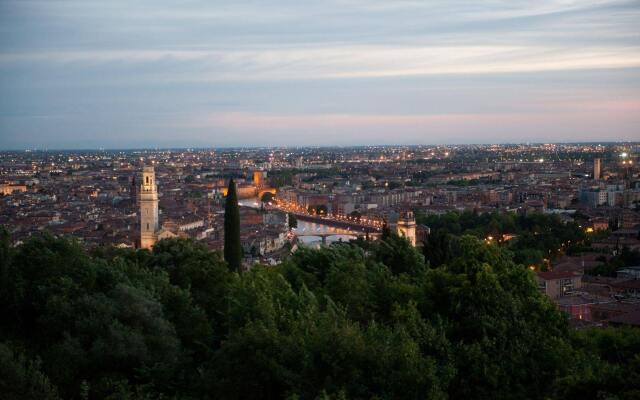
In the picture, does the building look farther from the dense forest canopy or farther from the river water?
the river water

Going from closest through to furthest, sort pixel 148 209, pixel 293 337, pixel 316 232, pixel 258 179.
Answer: pixel 293 337 < pixel 148 209 < pixel 316 232 < pixel 258 179

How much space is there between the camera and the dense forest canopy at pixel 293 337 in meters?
7.18

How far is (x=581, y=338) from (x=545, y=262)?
1673 cm

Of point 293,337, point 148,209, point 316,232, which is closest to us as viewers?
point 293,337

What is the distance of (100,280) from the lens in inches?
417

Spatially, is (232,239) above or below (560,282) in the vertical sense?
above

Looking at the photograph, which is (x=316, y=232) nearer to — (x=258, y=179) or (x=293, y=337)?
(x=293, y=337)

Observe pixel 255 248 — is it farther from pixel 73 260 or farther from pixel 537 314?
pixel 537 314

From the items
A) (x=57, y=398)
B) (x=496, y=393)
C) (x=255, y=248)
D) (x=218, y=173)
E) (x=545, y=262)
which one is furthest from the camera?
(x=218, y=173)

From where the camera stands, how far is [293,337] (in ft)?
25.1

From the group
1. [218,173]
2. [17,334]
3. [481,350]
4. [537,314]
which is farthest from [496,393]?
[218,173]

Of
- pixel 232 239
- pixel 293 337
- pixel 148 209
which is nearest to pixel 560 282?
pixel 232 239

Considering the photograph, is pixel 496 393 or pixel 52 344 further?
pixel 52 344

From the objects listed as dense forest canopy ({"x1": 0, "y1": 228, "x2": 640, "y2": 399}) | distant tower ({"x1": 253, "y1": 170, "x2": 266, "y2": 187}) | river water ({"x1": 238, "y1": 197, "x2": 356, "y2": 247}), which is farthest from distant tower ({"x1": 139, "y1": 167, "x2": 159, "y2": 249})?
distant tower ({"x1": 253, "y1": 170, "x2": 266, "y2": 187})
